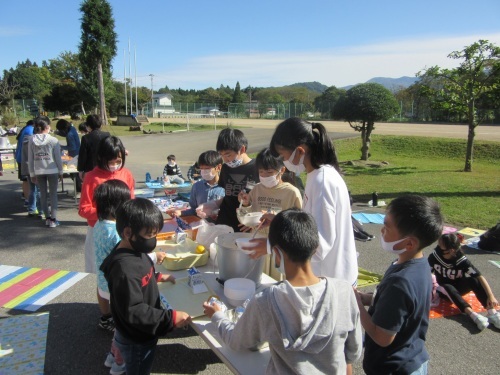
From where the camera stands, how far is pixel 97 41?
27.7m

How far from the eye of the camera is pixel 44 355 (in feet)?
8.82

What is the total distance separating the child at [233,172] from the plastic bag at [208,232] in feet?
1.20

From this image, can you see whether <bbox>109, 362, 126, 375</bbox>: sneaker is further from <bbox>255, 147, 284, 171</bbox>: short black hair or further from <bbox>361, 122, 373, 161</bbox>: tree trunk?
<bbox>361, 122, 373, 161</bbox>: tree trunk

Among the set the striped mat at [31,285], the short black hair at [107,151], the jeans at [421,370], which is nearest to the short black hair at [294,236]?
the jeans at [421,370]

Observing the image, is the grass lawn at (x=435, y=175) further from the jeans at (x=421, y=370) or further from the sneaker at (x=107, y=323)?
the sneaker at (x=107, y=323)

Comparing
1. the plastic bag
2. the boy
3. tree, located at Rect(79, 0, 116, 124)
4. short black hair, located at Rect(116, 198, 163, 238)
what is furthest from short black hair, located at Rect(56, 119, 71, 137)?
tree, located at Rect(79, 0, 116, 124)

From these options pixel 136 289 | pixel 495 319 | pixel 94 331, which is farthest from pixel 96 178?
pixel 495 319

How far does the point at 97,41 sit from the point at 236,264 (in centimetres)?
3054

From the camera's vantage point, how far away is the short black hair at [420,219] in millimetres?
1561

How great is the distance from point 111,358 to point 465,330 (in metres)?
2.94

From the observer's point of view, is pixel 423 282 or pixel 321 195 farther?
pixel 321 195

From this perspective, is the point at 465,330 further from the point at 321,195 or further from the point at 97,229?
the point at 97,229

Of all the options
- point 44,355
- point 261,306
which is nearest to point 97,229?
point 44,355

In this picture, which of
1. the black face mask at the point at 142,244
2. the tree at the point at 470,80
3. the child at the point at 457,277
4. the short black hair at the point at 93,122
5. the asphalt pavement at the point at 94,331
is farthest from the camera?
the tree at the point at 470,80
